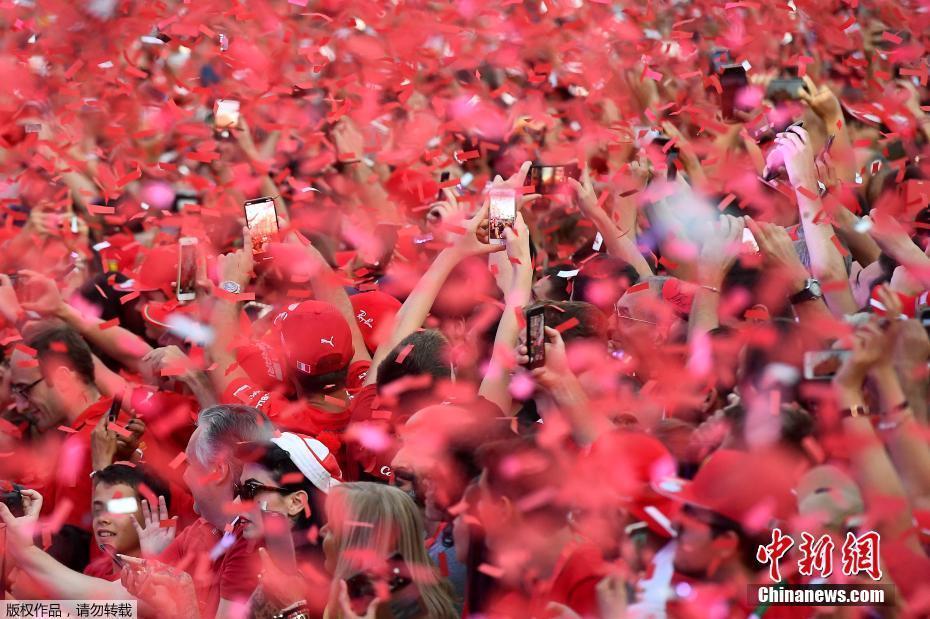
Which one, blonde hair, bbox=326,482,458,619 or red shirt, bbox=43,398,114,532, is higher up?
blonde hair, bbox=326,482,458,619

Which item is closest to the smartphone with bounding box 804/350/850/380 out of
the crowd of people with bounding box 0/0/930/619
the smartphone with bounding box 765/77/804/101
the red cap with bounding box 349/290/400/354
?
the crowd of people with bounding box 0/0/930/619

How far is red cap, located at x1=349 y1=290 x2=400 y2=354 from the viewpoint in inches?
191

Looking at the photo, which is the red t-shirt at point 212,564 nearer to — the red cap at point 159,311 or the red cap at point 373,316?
the red cap at point 373,316

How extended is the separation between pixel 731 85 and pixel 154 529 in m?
3.06

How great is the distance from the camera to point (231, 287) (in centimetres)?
477

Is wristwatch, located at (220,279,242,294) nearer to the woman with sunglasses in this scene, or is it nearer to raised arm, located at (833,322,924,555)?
the woman with sunglasses

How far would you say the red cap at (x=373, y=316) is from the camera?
4.84m

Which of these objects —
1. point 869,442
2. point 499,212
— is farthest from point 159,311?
point 869,442

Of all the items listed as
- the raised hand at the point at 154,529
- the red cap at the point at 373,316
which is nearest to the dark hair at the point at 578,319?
the red cap at the point at 373,316

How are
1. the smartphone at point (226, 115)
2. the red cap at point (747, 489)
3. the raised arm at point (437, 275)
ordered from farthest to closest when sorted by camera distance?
the smartphone at point (226, 115) → the raised arm at point (437, 275) → the red cap at point (747, 489)

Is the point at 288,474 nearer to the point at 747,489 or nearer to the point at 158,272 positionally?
the point at 747,489

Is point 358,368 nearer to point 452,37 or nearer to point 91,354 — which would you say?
point 91,354

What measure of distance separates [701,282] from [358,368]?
127 centimetres

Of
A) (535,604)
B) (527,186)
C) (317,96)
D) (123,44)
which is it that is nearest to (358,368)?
Result: (527,186)
